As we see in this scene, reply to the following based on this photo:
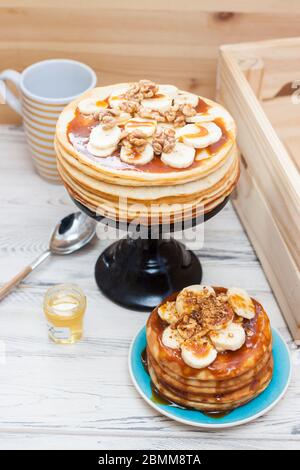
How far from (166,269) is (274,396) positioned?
255 millimetres

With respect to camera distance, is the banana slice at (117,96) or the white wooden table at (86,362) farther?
the banana slice at (117,96)

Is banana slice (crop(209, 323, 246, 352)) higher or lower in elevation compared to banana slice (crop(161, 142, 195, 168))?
lower

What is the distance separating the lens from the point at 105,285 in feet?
3.17

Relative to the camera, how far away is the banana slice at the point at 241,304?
2.62 feet

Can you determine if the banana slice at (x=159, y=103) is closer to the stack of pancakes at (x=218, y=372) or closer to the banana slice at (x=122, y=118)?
the banana slice at (x=122, y=118)

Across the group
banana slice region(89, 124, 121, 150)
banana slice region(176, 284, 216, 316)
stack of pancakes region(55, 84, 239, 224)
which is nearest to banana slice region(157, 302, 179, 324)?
banana slice region(176, 284, 216, 316)

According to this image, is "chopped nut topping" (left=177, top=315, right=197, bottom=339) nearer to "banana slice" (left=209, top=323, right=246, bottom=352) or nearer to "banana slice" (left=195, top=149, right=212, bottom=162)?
"banana slice" (left=209, top=323, right=246, bottom=352)

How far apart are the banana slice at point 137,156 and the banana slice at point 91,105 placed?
0.32 ft

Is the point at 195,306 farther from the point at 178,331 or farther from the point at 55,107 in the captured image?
the point at 55,107

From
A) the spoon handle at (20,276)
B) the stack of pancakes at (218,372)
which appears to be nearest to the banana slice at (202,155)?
the stack of pancakes at (218,372)

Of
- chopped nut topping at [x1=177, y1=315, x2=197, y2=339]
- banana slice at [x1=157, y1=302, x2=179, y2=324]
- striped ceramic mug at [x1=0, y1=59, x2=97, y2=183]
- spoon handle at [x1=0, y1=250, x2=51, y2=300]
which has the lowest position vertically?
spoon handle at [x1=0, y1=250, x2=51, y2=300]

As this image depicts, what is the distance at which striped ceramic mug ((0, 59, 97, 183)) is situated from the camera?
1072 mm

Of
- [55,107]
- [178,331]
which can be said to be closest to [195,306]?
[178,331]

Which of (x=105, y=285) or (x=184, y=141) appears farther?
(x=105, y=285)
